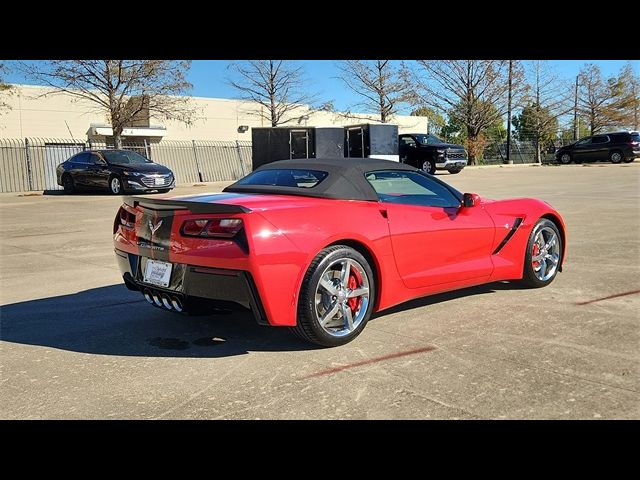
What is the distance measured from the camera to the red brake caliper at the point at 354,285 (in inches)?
176

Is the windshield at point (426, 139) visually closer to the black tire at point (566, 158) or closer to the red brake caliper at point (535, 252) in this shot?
the black tire at point (566, 158)

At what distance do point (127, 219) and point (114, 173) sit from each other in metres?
16.2

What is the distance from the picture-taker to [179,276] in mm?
4277

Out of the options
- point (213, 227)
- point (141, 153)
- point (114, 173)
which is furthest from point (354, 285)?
point (141, 153)

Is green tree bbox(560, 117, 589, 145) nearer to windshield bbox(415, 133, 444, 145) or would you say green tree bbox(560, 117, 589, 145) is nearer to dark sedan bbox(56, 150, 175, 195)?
windshield bbox(415, 133, 444, 145)


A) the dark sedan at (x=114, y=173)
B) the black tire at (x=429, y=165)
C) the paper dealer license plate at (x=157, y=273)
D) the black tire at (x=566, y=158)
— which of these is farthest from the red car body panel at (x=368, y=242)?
the black tire at (x=566, y=158)

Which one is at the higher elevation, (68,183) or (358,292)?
(68,183)

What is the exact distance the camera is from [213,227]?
4.09 m

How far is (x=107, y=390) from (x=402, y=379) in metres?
1.75

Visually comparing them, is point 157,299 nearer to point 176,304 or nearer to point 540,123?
point 176,304

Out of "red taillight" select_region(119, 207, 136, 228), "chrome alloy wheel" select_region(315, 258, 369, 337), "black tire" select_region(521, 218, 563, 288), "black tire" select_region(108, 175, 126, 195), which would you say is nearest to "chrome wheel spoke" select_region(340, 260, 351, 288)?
"chrome alloy wheel" select_region(315, 258, 369, 337)
